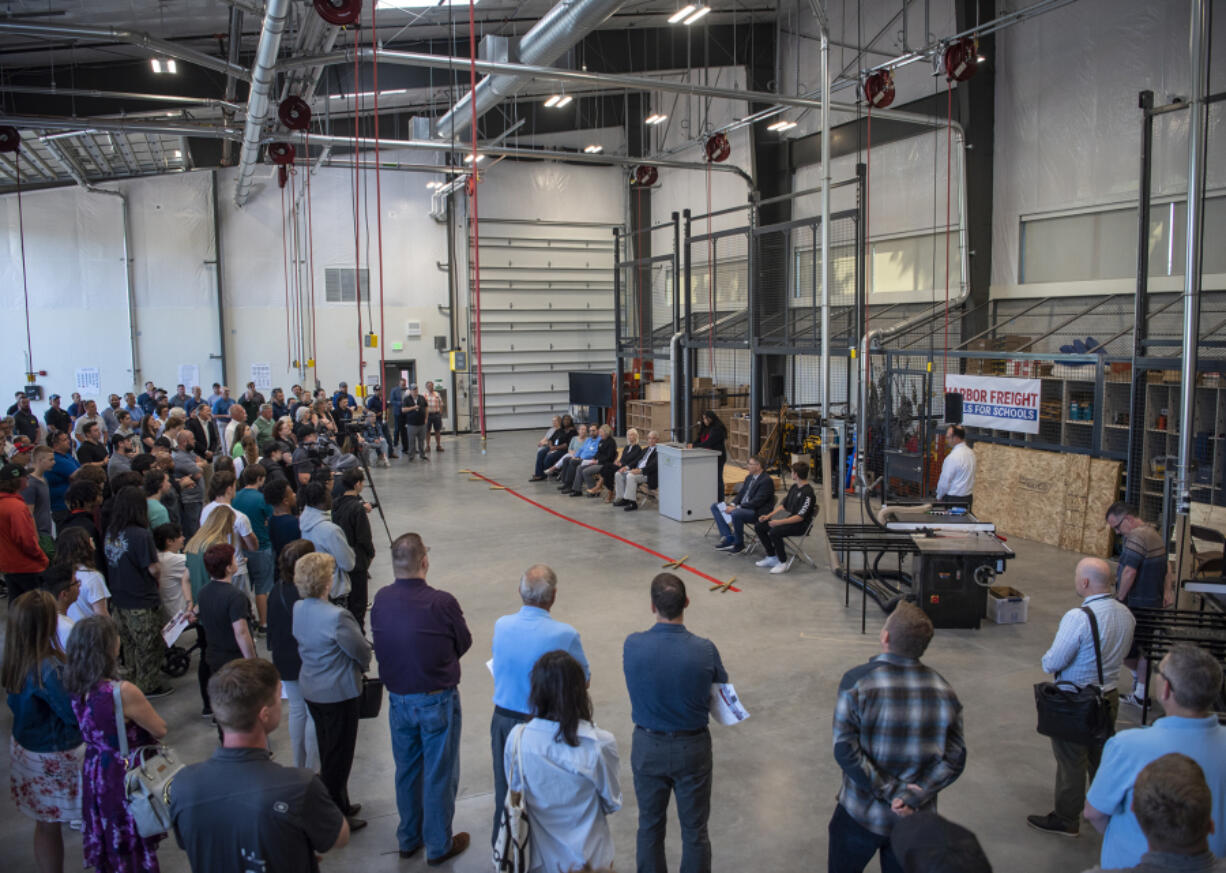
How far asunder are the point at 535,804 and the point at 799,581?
21.5ft

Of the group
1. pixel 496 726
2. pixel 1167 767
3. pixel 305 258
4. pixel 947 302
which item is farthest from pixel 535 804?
pixel 305 258

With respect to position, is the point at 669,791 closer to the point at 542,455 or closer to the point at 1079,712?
the point at 1079,712

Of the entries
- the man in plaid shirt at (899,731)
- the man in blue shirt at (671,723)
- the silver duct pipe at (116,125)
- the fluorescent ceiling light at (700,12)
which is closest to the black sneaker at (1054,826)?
the man in plaid shirt at (899,731)

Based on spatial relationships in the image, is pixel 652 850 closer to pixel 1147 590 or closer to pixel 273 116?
pixel 1147 590

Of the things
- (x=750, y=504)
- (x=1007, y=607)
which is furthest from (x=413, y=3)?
(x=1007, y=607)

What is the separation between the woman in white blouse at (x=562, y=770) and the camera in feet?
8.69

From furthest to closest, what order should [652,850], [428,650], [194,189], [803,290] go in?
[194,189], [803,290], [428,650], [652,850]

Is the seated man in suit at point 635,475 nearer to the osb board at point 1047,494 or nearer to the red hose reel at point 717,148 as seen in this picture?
the osb board at point 1047,494

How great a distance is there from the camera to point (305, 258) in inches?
824

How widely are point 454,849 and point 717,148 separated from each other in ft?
51.4

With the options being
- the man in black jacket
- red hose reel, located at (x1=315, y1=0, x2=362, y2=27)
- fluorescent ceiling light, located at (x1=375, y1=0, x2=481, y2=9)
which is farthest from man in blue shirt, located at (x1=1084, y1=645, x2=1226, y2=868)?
fluorescent ceiling light, located at (x1=375, y1=0, x2=481, y2=9)

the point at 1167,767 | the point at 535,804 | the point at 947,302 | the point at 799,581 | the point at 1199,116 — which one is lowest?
the point at 799,581

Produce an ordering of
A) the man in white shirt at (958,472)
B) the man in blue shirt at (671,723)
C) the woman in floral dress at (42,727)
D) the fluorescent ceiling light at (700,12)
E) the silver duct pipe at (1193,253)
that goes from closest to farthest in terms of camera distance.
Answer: the man in blue shirt at (671,723) → the woman in floral dress at (42,727) → the silver duct pipe at (1193,253) → the man in white shirt at (958,472) → the fluorescent ceiling light at (700,12)

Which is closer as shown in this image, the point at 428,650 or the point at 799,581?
the point at 428,650
